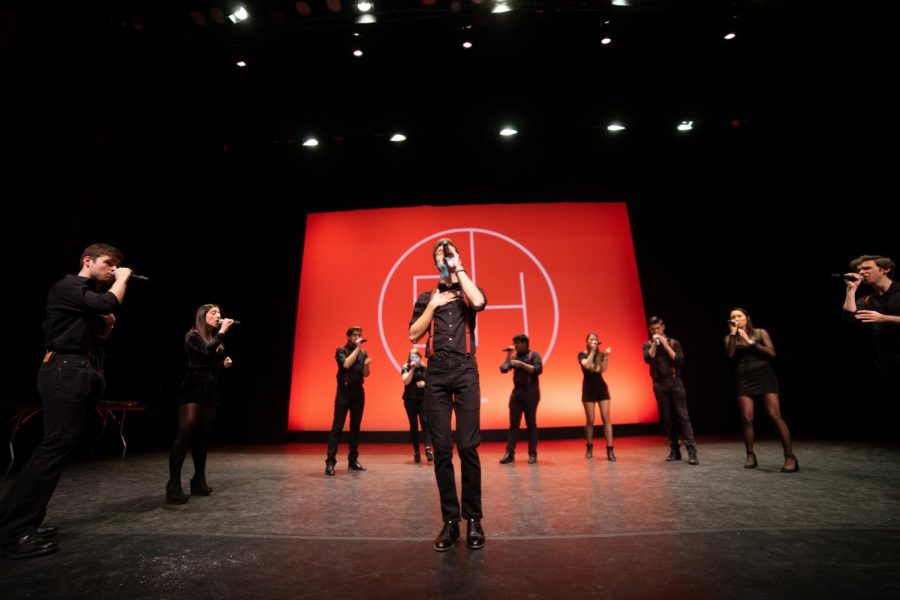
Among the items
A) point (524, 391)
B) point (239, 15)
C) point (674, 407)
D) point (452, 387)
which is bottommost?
point (674, 407)

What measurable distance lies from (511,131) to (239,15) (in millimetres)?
4050

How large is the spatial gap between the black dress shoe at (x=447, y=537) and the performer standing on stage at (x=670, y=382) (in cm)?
386

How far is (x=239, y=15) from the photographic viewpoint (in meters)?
5.09

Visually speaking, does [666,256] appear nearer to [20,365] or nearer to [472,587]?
[472,587]

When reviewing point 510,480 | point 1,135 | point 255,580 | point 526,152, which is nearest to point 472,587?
point 255,580

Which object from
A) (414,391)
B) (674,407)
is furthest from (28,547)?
(674,407)

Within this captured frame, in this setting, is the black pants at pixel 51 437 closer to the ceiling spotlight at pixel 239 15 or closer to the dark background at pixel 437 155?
the dark background at pixel 437 155

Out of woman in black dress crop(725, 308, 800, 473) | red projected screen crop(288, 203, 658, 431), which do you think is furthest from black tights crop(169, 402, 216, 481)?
woman in black dress crop(725, 308, 800, 473)

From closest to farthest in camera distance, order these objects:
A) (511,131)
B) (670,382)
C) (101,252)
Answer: (101,252)
(670,382)
(511,131)

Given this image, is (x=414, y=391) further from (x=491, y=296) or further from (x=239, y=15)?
(x=239, y=15)

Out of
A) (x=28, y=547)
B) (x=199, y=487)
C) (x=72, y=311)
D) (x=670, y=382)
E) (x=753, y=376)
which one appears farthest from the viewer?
(x=670, y=382)

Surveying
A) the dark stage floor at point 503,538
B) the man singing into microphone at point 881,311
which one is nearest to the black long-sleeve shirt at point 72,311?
the dark stage floor at point 503,538

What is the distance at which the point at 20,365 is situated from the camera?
499 centimetres

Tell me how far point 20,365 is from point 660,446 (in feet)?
28.0
